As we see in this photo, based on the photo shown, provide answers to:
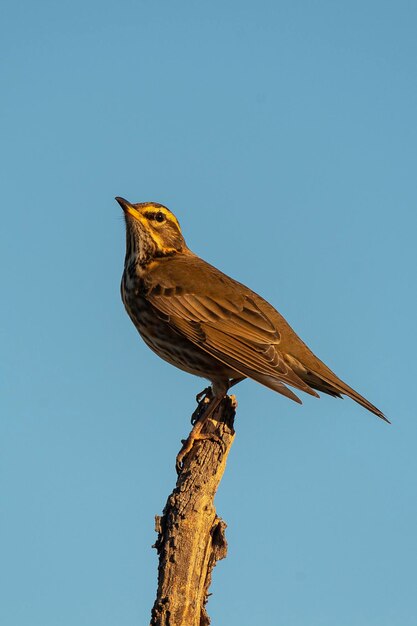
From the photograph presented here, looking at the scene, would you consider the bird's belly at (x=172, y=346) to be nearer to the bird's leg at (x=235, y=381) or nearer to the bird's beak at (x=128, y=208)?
the bird's leg at (x=235, y=381)

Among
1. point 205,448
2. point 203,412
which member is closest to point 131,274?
point 203,412

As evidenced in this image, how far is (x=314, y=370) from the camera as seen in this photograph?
9820 mm

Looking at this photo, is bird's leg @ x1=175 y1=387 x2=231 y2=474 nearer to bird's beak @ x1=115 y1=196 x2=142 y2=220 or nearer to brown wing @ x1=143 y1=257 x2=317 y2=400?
brown wing @ x1=143 y1=257 x2=317 y2=400

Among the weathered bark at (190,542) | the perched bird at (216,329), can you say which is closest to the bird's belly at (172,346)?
the perched bird at (216,329)

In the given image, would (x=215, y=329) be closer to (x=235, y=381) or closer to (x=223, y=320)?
(x=223, y=320)

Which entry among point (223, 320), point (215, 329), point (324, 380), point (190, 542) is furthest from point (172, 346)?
point (190, 542)

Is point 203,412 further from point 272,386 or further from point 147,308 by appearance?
point 147,308

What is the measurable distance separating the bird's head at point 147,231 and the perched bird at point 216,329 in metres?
0.06

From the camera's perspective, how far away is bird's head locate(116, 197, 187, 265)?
1100cm

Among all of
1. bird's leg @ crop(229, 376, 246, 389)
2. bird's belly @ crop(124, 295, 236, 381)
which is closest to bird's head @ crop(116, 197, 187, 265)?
bird's belly @ crop(124, 295, 236, 381)

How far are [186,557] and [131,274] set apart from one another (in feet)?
14.6

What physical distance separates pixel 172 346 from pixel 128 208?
192cm

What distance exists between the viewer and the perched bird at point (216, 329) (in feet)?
31.1

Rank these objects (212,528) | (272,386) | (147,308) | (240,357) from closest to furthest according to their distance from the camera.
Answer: (212,528), (272,386), (240,357), (147,308)
